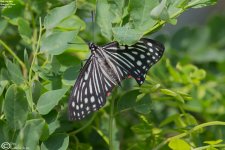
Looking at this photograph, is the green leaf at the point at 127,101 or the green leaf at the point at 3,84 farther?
the green leaf at the point at 127,101

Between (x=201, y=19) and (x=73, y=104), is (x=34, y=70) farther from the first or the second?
(x=201, y=19)

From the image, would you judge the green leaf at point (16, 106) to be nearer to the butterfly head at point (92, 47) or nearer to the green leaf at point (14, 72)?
the green leaf at point (14, 72)

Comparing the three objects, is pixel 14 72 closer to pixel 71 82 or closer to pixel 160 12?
pixel 71 82

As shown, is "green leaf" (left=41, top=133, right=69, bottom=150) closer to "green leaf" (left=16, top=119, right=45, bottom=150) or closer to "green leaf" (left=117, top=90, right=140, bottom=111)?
"green leaf" (left=16, top=119, right=45, bottom=150)

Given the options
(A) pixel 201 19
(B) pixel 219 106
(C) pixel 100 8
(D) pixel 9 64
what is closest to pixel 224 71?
(B) pixel 219 106

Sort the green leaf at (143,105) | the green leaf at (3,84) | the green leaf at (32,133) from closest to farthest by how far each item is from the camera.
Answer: the green leaf at (32,133)
the green leaf at (3,84)
the green leaf at (143,105)

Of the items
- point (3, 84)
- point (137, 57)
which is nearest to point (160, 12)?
point (137, 57)

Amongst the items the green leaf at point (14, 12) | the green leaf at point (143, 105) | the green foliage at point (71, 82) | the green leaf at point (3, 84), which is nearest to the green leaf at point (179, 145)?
the green foliage at point (71, 82)
